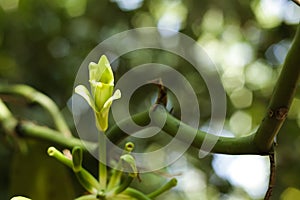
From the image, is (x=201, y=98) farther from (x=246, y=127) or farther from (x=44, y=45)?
(x=44, y=45)

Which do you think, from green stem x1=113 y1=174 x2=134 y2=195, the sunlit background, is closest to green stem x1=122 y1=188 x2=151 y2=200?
green stem x1=113 y1=174 x2=134 y2=195

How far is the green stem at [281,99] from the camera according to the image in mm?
310

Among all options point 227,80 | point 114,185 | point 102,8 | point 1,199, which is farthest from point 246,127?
point 114,185

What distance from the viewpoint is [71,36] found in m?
0.96

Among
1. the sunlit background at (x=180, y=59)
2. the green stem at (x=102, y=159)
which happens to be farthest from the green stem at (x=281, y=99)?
the sunlit background at (x=180, y=59)

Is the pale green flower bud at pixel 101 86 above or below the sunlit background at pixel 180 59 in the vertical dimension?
above

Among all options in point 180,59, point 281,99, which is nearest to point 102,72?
point 281,99

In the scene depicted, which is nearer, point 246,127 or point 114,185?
point 114,185

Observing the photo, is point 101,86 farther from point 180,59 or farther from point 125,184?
point 180,59

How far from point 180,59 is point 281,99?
2.05 feet

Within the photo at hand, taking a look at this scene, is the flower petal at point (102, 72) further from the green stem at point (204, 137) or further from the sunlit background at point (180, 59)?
the sunlit background at point (180, 59)

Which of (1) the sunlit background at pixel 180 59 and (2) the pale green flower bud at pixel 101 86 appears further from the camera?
(1) the sunlit background at pixel 180 59

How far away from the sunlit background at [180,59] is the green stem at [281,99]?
0.54 metres

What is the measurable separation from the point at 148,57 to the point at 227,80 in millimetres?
136
